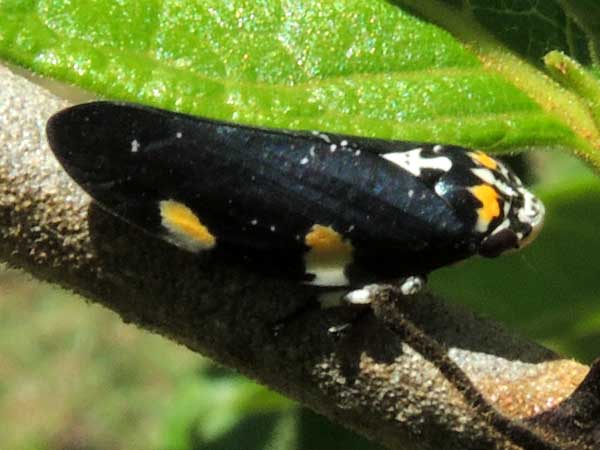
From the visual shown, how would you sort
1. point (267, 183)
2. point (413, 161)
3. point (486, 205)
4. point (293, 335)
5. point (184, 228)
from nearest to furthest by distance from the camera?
point (293, 335)
point (184, 228)
point (267, 183)
point (413, 161)
point (486, 205)

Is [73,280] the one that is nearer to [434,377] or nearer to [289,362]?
[289,362]

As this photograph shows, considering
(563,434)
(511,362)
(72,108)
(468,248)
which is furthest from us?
(468,248)

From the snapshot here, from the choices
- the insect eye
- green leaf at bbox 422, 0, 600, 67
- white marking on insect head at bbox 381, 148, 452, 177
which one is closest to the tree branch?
white marking on insect head at bbox 381, 148, 452, 177

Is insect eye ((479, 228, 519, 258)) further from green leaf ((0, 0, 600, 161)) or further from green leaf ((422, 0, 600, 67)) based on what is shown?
green leaf ((422, 0, 600, 67))

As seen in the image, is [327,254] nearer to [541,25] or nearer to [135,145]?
[135,145]

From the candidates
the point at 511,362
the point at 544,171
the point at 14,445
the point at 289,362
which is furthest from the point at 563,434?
the point at 14,445

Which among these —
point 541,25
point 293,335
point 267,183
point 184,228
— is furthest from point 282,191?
point 541,25

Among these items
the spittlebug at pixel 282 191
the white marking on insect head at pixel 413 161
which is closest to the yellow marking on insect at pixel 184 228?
the spittlebug at pixel 282 191

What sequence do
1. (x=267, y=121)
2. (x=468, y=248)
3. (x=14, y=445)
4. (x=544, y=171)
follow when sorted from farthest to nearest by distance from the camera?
1. (x=14, y=445)
2. (x=544, y=171)
3. (x=468, y=248)
4. (x=267, y=121)
